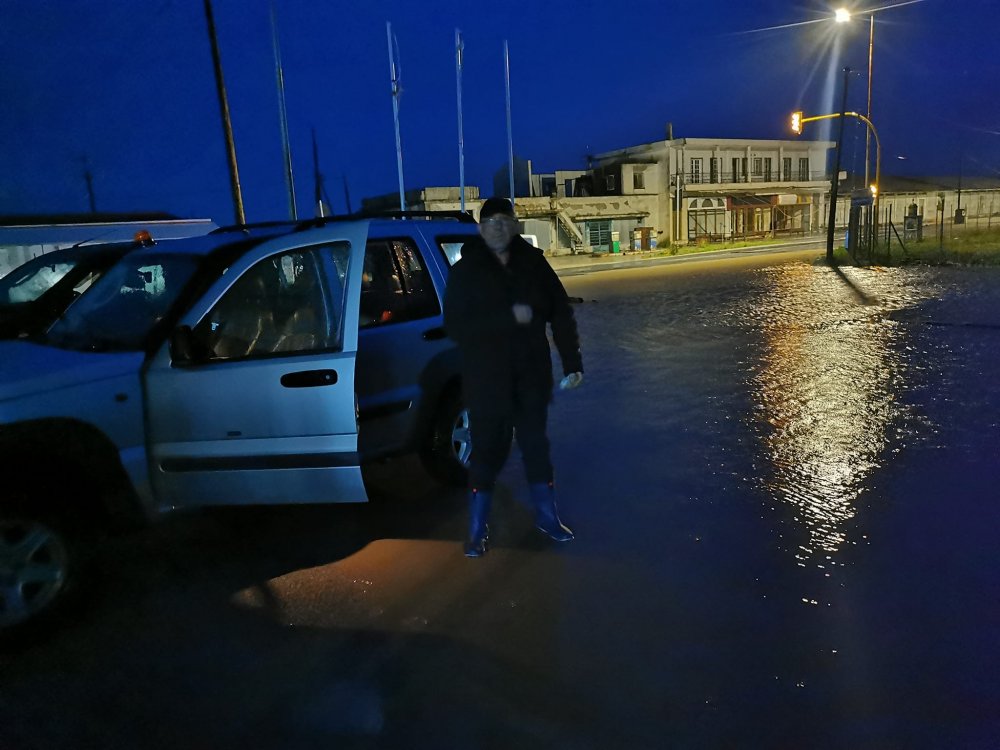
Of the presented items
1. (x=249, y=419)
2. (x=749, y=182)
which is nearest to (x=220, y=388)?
(x=249, y=419)

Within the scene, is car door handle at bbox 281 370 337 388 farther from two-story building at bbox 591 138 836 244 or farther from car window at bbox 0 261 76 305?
two-story building at bbox 591 138 836 244

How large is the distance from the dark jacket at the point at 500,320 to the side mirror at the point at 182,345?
1332mm

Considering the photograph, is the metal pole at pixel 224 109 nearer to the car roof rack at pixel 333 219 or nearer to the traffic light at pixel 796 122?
the car roof rack at pixel 333 219

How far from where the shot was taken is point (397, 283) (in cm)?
504

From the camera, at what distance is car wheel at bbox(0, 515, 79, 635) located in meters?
3.19

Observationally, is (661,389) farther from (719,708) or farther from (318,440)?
(719,708)

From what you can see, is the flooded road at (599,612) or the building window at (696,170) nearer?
the flooded road at (599,612)

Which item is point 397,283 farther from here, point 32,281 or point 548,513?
point 32,281

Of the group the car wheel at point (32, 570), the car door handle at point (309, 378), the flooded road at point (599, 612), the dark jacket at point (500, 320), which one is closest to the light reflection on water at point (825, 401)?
the flooded road at point (599, 612)

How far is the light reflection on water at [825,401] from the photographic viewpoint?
15.4 ft

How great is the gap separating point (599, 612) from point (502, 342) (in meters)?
1.45

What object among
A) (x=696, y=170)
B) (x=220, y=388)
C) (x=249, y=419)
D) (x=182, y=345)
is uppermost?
(x=696, y=170)

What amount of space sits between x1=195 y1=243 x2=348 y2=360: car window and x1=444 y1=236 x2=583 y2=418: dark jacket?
2.76ft

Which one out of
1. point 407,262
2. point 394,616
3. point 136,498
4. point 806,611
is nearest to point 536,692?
point 394,616
